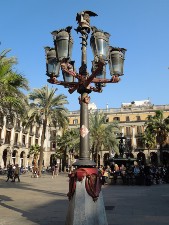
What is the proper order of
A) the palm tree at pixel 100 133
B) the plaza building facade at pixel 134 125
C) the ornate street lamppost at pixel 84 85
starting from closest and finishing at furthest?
the ornate street lamppost at pixel 84 85 → the palm tree at pixel 100 133 → the plaza building facade at pixel 134 125

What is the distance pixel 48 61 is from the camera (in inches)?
269

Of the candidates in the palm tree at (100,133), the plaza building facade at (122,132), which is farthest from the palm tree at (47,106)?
the plaza building facade at (122,132)

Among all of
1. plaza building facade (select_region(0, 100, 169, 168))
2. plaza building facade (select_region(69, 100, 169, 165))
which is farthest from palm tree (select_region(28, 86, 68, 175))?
plaza building facade (select_region(69, 100, 169, 165))

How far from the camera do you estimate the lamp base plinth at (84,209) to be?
5.53 metres

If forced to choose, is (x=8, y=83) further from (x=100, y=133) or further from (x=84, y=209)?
(x=100, y=133)

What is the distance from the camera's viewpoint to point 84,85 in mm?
6453

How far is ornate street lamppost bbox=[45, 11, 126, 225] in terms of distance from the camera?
224 inches

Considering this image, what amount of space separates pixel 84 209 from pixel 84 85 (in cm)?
282

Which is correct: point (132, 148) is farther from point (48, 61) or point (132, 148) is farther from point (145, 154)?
point (48, 61)

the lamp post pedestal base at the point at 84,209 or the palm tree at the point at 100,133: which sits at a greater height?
the palm tree at the point at 100,133

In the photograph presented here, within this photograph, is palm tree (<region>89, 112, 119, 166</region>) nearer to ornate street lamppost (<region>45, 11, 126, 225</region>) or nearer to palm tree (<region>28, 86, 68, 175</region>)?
palm tree (<region>28, 86, 68, 175</region>)

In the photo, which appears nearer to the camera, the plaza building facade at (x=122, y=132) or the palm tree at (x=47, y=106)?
the palm tree at (x=47, y=106)

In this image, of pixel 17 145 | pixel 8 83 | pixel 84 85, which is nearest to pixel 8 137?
pixel 17 145

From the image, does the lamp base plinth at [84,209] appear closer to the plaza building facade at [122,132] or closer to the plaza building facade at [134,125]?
the plaza building facade at [122,132]
